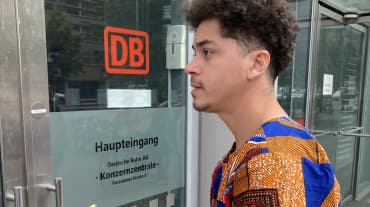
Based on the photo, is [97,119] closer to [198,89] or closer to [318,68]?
[198,89]

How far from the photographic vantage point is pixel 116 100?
1981mm

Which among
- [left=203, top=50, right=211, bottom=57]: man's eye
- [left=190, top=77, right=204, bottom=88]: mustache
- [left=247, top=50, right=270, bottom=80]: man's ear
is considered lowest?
[left=190, top=77, right=204, bottom=88]: mustache

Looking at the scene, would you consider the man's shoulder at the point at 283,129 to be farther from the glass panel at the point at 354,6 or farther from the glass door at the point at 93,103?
the glass panel at the point at 354,6

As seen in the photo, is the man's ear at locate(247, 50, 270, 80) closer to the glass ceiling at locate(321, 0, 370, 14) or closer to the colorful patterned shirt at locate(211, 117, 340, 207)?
the colorful patterned shirt at locate(211, 117, 340, 207)

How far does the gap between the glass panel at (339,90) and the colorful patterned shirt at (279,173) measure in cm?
308

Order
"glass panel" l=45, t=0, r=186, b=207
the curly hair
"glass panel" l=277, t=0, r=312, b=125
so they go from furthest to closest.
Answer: "glass panel" l=277, t=0, r=312, b=125, "glass panel" l=45, t=0, r=186, b=207, the curly hair

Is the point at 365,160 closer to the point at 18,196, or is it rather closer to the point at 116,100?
the point at 116,100

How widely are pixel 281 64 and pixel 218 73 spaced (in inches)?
9.5

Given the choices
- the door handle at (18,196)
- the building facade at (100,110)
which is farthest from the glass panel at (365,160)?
the door handle at (18,196)

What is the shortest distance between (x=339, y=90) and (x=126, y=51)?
3198 millimetres

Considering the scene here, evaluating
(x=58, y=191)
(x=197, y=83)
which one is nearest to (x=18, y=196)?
(x=58, y=191)

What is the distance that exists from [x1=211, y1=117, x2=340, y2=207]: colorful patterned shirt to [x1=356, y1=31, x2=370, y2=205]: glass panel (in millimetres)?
4125

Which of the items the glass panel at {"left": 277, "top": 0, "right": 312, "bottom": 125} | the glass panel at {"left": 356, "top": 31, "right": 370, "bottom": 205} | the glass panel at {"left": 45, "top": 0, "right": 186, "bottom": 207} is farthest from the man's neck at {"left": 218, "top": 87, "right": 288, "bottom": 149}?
the glass panel at {"left": 356, "top": 31, "right": 370, "bottom": 205}

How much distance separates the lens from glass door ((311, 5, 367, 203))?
379cm
